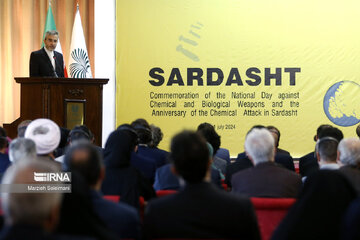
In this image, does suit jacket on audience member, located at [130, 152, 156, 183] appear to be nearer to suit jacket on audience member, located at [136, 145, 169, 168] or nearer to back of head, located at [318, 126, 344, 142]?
suit jacket on audience member, located at [136, 145, 169, 168]

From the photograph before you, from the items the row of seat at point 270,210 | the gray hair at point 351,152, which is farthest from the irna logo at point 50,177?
the gray hair at point 351,152

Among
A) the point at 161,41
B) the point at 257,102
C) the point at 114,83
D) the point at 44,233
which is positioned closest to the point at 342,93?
the point at 257,102


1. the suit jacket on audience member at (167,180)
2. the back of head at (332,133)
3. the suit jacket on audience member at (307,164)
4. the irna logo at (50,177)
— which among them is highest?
the irna logo at (50,177)

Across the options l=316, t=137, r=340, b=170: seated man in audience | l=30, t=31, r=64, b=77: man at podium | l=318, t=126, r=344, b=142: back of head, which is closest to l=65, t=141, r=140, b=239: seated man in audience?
l=316, t=137, r=340, b=170: seated man in audience

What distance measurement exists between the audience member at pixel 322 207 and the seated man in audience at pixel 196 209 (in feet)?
0.66

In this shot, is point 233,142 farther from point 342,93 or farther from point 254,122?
point 342,93

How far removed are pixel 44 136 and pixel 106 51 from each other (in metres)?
4.92

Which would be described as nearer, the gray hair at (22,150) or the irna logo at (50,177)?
the irna logo at (50,177)

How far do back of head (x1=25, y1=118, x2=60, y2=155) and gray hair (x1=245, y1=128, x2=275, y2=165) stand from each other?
1.42m

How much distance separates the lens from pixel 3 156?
165 inches

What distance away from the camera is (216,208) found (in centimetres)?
229

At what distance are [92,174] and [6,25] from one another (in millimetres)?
7586

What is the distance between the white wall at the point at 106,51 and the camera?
28.6ft

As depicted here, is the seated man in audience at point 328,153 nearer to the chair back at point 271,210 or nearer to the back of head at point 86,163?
the chair back at point 271,210
